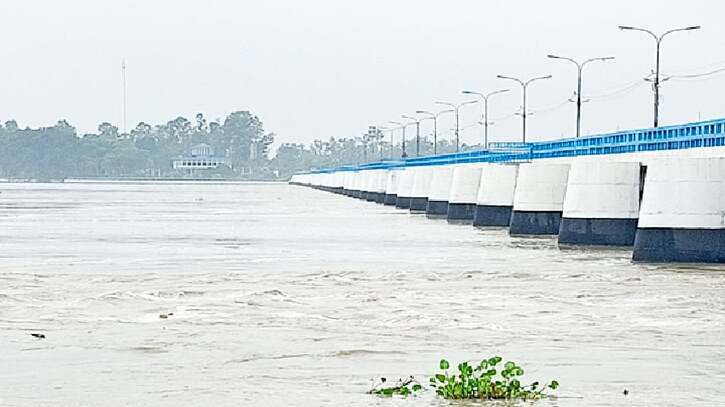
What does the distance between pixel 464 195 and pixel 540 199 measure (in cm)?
2266

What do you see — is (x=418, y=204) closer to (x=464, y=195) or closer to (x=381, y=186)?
(x=464, y=195)

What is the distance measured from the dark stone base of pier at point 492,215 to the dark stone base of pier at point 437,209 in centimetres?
2009

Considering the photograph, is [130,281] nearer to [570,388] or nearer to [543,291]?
[543,291]

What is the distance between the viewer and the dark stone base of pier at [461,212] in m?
85.7

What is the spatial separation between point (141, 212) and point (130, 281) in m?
59.8

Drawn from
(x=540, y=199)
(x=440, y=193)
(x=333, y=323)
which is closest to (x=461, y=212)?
(x=440, y=193)

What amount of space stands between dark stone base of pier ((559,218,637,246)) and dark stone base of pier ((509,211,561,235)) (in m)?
9.17

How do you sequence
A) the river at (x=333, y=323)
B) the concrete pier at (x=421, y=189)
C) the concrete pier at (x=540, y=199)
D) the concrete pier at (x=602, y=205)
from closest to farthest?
the river at (x=333, y=323), the concrete pier at (x=602, y=205), the concrete pier at (x=540, y=199), the concrete pier at (x=421, y=189)

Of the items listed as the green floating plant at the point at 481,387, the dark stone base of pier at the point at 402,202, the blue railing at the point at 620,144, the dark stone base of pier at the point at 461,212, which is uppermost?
the blue railing at the point at 620,144

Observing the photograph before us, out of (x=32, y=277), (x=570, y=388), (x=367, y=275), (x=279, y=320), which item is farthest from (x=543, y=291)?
(x=570, y=388)

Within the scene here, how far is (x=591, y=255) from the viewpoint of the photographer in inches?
1933

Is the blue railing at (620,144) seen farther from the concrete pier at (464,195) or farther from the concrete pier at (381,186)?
the concrete pier at (381,186)

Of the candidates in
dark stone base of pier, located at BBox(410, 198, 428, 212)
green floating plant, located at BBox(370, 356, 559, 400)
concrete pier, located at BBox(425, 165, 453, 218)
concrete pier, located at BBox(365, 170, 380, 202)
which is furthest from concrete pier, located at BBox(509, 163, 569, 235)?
concrete pier, located at BBox(365, 170, 380, 202)

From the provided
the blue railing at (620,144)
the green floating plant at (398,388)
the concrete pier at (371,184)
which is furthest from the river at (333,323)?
the concrete pier at (371,184)
